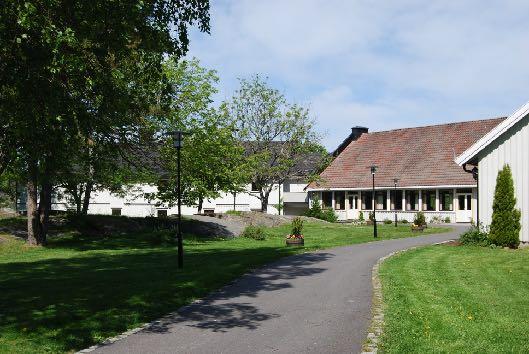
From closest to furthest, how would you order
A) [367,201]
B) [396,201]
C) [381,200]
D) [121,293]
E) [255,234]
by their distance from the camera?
[121,293] < [255,234] < [396,201] < [381,200] < [367,201]

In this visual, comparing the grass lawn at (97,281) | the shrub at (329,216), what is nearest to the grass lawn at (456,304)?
the grass lawn at (97,281)

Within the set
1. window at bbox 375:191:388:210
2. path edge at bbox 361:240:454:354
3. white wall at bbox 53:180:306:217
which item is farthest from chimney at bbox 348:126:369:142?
path edge at bbox 361:240:454:354

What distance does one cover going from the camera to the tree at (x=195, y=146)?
1130 inches

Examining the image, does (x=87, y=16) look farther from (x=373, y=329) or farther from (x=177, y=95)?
(x=177, y=95)

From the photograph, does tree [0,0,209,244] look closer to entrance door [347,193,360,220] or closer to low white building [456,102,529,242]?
low white building [456,102,529,242]

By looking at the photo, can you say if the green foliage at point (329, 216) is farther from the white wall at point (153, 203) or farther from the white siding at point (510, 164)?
the white siding at point (510, 164)

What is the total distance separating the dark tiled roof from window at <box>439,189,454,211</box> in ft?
4.30

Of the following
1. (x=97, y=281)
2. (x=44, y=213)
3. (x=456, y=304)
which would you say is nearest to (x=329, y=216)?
(x=44, y=213)

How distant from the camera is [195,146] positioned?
96.5 ft

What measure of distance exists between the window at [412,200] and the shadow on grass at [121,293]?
89.6 feet

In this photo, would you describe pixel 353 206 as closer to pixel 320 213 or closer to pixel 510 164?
pixel 320 213

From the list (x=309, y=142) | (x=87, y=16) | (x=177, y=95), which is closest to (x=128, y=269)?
(x=87, y=16)

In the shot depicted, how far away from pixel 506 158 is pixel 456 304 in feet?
43.5

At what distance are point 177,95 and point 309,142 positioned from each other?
884 inches
